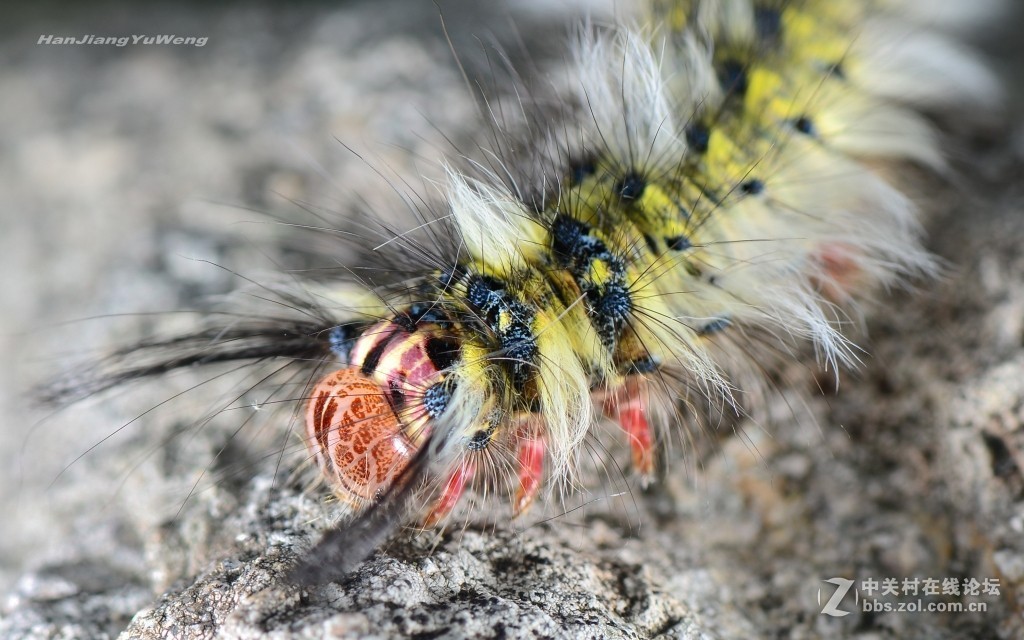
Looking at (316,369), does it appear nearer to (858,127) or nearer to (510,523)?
(510,523)

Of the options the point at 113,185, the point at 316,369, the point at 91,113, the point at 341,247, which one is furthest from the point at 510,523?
the point at 91,113

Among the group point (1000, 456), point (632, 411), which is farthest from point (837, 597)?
point (632, 411)

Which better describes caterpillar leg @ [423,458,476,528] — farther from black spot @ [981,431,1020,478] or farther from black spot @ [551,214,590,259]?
black spot @ [981,431,1020,478]

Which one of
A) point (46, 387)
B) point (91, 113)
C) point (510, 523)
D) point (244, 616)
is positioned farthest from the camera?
point (91, 113)

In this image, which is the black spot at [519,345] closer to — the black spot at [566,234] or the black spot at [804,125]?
the black spot at [566,234]

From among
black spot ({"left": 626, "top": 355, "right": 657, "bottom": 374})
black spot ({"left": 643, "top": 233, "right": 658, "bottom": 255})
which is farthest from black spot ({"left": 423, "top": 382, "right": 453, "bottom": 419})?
black spot ({"left": 643, "top": 233, "right": 658, "bottom": 255})

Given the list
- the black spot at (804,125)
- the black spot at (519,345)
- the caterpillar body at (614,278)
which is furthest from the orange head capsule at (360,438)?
the black spot at (804,125)

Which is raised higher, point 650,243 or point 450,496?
point 650,243

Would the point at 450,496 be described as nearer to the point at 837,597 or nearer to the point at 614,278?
the point at 614,278
